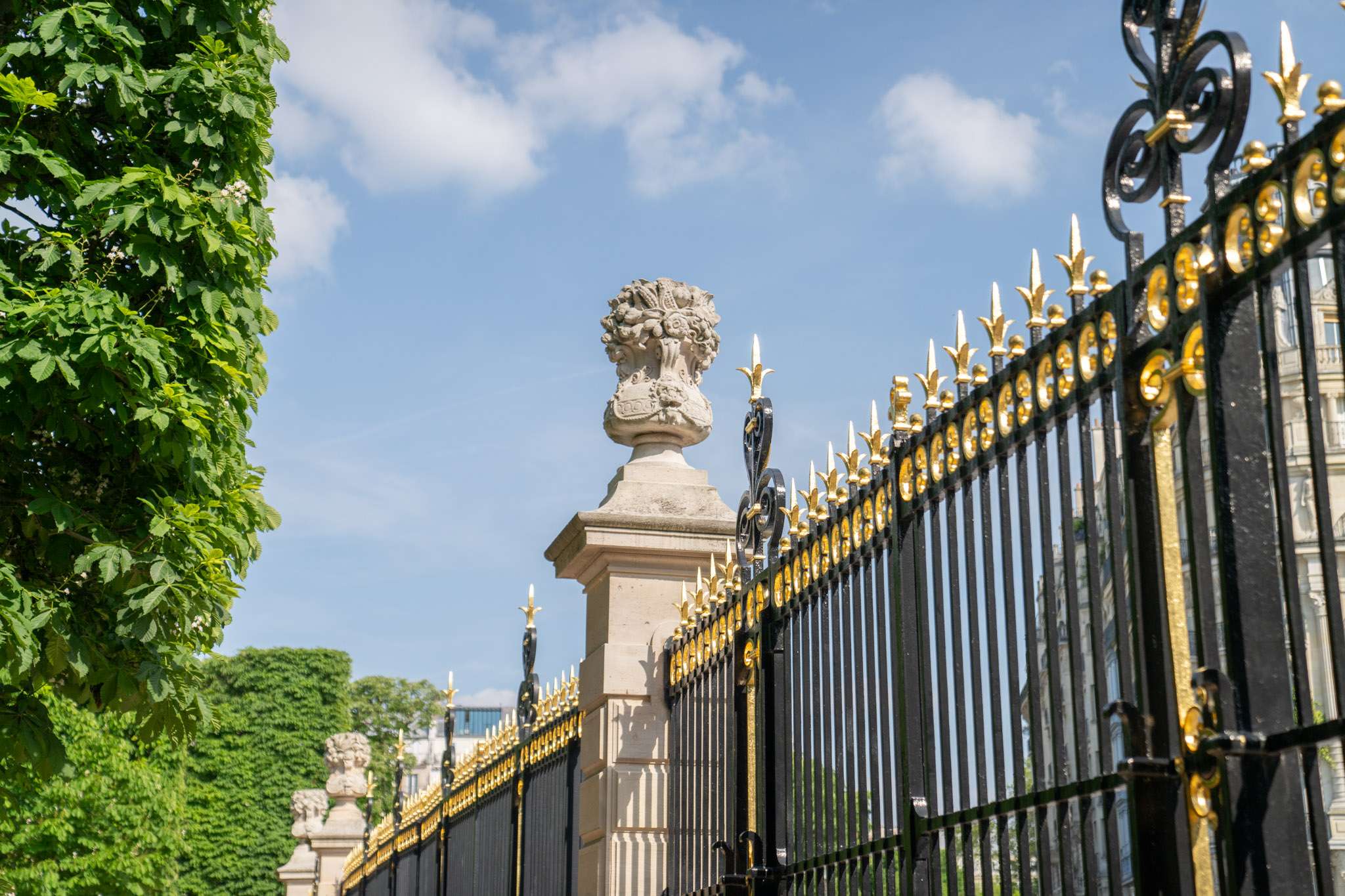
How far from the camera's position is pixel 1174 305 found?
3.46 metres

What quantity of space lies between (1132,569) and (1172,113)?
3.40 ft

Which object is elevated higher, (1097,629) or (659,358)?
(659,358)

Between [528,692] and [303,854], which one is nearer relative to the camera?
[528,692]

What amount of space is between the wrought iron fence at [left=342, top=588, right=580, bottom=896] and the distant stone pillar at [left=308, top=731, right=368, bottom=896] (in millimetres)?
4566

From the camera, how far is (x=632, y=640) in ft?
24.7

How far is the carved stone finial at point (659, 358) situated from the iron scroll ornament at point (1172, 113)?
4192 millimetres

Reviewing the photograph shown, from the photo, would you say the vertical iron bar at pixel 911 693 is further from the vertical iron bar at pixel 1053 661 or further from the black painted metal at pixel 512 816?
the black painted metal at pixel 512 816

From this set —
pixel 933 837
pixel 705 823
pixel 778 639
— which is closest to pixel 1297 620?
pixel 933 837

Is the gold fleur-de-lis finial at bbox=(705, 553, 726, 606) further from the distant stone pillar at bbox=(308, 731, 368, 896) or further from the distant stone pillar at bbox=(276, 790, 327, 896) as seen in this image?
the distant stone pillar at bbox=(276, 790, 327, 896)

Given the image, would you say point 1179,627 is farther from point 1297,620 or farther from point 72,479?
point 72,479

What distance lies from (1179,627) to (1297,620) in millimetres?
455

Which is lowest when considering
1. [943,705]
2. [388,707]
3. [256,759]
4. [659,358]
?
[943,705]

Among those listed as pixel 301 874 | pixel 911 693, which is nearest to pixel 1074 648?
pixel 911 693

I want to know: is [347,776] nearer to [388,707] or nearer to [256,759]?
[256,759]
